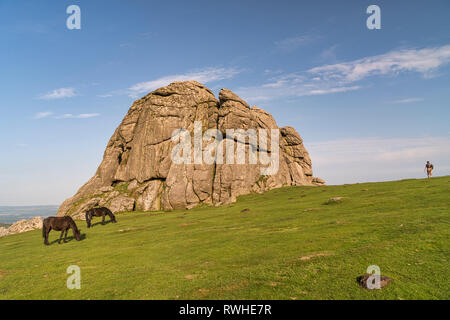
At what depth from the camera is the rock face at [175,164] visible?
7381cm

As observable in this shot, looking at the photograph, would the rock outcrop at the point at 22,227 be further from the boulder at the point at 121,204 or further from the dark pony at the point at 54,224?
the dark pony at the point at 54,224

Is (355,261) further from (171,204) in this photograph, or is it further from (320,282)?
(171,204)

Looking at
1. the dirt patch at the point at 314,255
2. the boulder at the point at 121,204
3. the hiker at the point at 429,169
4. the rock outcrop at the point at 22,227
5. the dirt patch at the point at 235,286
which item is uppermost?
the hiker at the point at 429,169

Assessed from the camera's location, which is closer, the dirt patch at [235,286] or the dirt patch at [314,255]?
the dirt patch at [235,286]

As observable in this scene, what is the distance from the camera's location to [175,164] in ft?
258

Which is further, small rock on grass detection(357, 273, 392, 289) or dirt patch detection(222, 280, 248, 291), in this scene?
dirt patch detection(222, 280, 248, 291)

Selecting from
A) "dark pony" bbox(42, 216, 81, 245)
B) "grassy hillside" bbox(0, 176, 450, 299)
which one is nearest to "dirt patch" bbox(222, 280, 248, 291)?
"grassy hillside" bbox(0, 176, 450, 299)

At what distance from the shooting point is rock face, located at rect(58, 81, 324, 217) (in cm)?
7381

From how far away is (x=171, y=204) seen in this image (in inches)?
2854

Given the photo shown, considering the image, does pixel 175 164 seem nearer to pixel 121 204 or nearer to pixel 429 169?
pixel 121 204

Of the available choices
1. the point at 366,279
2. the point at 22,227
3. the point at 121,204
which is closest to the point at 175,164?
the point at 121,204

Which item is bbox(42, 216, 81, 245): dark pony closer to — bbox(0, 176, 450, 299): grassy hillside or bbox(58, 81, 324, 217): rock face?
bbox(0, 176, 450, 299): grassy hillside

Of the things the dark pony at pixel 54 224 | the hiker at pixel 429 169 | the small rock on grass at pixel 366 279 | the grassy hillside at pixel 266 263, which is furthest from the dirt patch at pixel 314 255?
the hiker at pixel 429 169
